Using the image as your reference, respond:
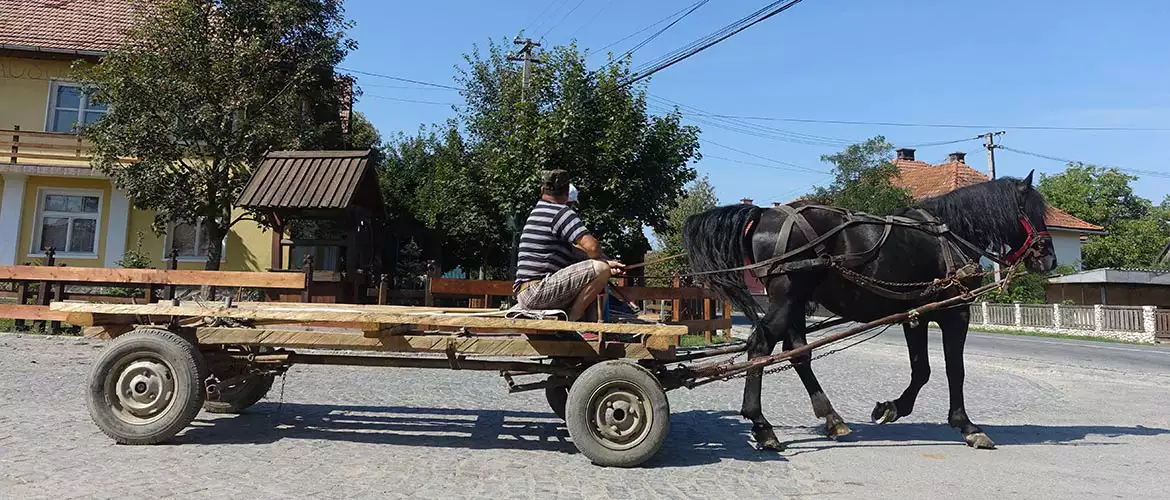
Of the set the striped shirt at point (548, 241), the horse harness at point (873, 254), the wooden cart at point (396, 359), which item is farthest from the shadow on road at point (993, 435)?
the striped shirt at point (548, 241)

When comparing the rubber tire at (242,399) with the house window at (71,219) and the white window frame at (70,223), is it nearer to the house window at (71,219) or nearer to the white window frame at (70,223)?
the white window frame at (70,223)

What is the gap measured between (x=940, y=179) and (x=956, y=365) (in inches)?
1554

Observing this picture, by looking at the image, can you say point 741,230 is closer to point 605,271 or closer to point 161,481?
point 605,271

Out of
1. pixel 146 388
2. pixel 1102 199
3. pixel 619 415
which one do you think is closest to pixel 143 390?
pixel 146 388

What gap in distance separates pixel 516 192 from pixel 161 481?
1060cm

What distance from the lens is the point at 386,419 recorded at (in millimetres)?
5410

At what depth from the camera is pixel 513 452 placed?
178 inches

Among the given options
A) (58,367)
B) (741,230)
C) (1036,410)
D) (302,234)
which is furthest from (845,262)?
(302,234)

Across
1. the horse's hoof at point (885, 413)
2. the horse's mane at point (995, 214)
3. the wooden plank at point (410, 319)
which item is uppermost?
the horse's mane at point (995, 214)

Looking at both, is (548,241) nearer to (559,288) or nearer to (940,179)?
(559,288)

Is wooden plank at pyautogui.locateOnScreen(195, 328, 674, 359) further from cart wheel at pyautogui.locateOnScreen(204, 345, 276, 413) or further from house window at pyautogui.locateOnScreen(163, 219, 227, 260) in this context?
house window at pyautogui.locateOnScreen(163, 219, 227, 260)

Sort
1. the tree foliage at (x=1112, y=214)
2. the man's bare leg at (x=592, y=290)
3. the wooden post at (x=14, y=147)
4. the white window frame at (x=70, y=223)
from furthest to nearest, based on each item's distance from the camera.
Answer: the tree foliage at (x=1112, y=214), the white window frame at (x=70, y=223), the wooden post at (x=14, y=147), the man's bare leg at (x=592, y=290)

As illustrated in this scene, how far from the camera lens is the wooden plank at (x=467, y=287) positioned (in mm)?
10109

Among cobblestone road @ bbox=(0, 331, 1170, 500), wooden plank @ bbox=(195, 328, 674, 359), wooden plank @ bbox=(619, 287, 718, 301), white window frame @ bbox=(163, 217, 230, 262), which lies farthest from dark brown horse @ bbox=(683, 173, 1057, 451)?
white window frame @ bbox=(163, 217, 230, 262)
